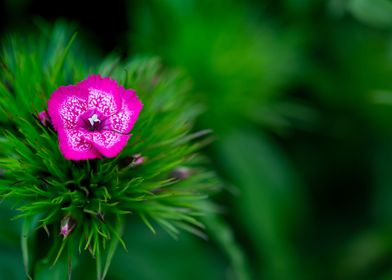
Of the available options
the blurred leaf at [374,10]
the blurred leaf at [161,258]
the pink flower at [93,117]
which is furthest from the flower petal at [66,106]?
the blurred leaf at [374,10]

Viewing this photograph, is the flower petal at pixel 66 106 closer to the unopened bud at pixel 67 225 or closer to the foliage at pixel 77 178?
the foliage at pixel 77 178

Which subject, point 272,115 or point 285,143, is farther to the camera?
point 285,143

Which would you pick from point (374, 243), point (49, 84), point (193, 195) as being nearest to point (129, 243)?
point (193, 195)

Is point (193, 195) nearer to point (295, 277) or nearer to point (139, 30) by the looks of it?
point (139, 30)

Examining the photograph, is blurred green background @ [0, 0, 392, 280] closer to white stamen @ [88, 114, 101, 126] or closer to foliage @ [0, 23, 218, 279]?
foliage @ [0, 23, 218, 279]

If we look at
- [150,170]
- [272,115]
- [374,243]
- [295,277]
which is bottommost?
[295,277]

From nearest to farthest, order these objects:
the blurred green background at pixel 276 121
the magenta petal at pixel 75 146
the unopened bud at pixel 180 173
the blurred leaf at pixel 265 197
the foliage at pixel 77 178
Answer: the magenta petal at pixel 75 146 → the foliage at pixel 77 178 → the unopened bud at pixel 180 173 → the blurred green background at pixel 276 121 → the blurred leaf at pixel 265 197

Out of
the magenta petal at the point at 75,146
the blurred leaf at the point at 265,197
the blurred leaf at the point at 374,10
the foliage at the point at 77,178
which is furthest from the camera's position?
the blurred leaf at the point at 265,197

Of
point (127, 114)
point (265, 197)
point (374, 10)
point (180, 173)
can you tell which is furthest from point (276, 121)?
point (127, 114)
